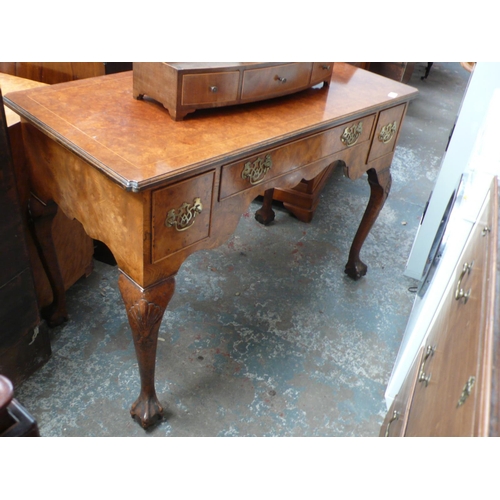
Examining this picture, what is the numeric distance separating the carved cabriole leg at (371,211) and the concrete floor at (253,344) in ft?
0.19

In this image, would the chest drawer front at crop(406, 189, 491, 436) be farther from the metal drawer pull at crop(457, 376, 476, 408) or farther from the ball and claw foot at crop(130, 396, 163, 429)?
the ball and claw foot at crop(130, 396, 163, 429)

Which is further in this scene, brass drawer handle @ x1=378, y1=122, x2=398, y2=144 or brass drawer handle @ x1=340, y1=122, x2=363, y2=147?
brass drawer handle @ x1=378, y1=122, x2=398, y2=144

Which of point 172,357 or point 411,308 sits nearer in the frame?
point 172,357

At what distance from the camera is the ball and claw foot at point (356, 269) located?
2.57m

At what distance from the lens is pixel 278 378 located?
1991 mm

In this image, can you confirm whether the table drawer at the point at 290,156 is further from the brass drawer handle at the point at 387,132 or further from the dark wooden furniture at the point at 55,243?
the dark wooden furniture at the point at 55,243

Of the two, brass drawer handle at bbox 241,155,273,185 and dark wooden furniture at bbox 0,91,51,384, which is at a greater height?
brass drawer handle at bbox 241,155,273,185

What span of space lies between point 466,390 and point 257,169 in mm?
990

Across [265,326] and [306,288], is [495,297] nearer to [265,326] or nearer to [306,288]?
[265,326]

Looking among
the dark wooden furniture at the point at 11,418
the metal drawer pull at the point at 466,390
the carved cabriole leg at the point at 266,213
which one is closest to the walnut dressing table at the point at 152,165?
the dark wooden furniture at the point at 11,418

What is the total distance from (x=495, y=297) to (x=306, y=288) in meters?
1.74

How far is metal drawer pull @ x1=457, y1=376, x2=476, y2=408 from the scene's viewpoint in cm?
69

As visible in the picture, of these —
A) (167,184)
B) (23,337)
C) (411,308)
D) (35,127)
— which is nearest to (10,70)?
(35,127)

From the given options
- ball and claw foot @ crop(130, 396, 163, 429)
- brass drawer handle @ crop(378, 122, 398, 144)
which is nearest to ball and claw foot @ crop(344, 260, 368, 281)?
brass drawer handle @ crop(378, 122, 398, 144)
